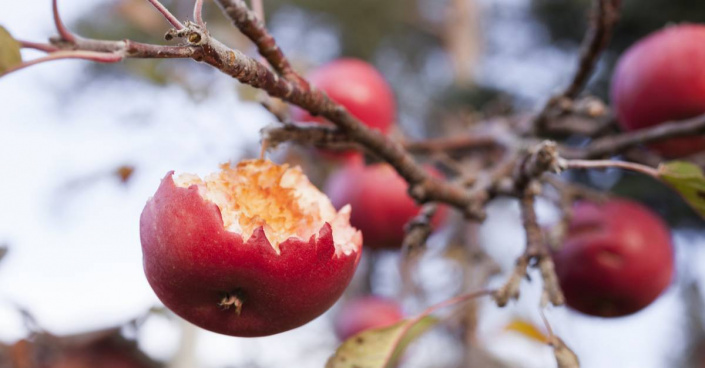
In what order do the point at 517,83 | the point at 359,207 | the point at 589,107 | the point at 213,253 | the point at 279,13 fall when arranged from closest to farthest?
1. the point at 213,253
2. the point at 589,107
3. the point at 359,207
4. the point at 517,83
5. the point at 279,13

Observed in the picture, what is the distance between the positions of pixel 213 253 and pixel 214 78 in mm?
852

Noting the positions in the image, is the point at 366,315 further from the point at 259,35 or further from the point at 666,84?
the point at 259,35

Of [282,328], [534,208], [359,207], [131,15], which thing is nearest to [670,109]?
[534,208]

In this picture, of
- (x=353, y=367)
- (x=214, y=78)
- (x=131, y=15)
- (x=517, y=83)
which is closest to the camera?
(x=353, y=367)

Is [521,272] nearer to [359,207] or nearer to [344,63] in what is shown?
[359,207]

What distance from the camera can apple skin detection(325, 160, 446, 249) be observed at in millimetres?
923

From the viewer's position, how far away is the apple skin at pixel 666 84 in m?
0.70

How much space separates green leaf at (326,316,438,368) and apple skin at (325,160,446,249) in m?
0.37

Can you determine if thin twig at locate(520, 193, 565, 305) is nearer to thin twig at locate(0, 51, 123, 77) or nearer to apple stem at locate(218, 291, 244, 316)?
apple stem at locate(218, 291, 244, 316)

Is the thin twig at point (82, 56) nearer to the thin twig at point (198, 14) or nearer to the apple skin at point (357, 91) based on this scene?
the thin twig at point (198, 14)

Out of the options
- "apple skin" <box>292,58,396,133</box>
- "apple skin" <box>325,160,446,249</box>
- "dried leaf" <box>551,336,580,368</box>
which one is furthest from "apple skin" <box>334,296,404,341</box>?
"dried leaf" <box>551,336,580,368</box>

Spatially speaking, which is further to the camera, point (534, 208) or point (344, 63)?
→ point (344, 63)

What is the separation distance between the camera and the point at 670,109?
0.71 metres

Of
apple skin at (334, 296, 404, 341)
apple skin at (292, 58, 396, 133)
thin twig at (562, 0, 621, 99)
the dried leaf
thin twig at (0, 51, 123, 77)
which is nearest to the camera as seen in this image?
thin twig at (0, 51, 123, 77)
